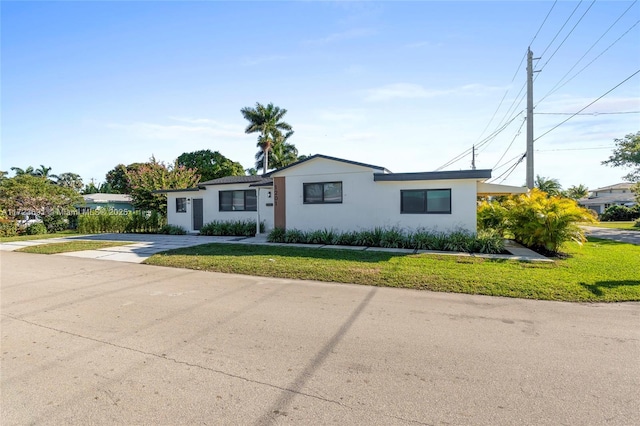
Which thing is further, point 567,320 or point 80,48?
point 80,48

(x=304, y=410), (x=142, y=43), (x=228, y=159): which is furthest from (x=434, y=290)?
(x=228, y=159)

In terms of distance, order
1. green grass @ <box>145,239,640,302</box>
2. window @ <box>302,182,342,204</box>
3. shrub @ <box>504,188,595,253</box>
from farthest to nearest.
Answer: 1. window @ <box>302,182,342,204</box>
2. shrub @ <box>504,188,595,253</box>
3. green grass @ <box>145,239,640,302</box>

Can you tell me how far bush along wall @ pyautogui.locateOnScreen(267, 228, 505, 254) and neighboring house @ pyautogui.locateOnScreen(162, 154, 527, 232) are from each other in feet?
→ 1.12

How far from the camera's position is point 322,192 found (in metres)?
→ 14.1

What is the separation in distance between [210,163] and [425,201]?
3193 cm

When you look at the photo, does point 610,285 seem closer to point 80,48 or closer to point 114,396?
point 114,396

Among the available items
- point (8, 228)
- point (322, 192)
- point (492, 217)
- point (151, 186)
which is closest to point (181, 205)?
point (151, 186)

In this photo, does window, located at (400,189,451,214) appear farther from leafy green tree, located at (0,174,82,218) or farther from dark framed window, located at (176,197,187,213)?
leafy green tree, located at (0,174,82,218)

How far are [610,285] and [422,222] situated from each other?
645 cm

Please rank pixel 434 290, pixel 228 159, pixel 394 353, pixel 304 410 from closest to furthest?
pixel 304 410
pixel 394 353
pixel 434 290
pixel 228 159

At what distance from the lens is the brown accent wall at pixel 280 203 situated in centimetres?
1479

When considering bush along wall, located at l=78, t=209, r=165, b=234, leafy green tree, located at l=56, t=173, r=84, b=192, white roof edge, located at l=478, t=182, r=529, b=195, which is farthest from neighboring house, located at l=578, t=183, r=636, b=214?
leafy green tree, located at l=56, t=173, r=84, b=192

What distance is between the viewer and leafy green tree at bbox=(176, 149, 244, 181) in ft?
124

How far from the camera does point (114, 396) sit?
2904 millimetres
